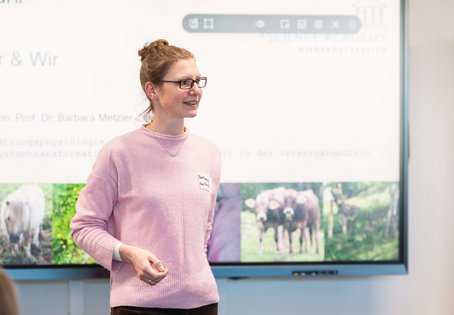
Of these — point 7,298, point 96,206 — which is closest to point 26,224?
point 96,206

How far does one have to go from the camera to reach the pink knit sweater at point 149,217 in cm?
190

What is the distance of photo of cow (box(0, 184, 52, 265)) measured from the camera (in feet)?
8.95

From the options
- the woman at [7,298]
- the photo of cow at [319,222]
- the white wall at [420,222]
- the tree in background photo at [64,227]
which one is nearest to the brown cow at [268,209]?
the photo of cow at [319,222]

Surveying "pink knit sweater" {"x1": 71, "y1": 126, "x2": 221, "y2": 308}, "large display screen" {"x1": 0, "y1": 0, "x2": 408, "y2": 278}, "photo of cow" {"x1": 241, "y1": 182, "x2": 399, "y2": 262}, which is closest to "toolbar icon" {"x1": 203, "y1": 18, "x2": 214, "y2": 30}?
"large display screen" {"x1": 0, "y1": 0, "x2": 408, "y2": 278}

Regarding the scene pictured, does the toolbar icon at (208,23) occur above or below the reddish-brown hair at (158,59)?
above

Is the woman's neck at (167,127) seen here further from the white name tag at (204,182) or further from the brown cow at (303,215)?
the brown cow at (303,215)

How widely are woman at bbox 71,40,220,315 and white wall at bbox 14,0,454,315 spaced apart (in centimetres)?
104

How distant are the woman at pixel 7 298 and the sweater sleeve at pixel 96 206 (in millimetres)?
1098

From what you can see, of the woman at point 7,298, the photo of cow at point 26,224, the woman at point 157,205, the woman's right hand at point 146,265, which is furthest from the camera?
the photo of cow at point 26,224

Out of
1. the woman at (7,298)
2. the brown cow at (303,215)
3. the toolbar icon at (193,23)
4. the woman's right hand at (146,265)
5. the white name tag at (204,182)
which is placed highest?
the toolbar icon at (193,23)

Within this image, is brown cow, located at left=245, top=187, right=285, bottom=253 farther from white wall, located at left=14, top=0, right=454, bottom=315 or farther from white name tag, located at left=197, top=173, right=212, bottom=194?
white name tag, located at left=197, top=173, right=212, bottom=194

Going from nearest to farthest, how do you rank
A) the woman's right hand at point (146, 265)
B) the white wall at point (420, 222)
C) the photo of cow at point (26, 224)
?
the woman's right hand at point (146, 265)
the photo of cow at point (26, 224)
the white wall at point (420, 222)

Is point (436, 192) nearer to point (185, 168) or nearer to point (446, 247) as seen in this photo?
point (446, 247)

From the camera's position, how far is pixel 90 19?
2762mm
